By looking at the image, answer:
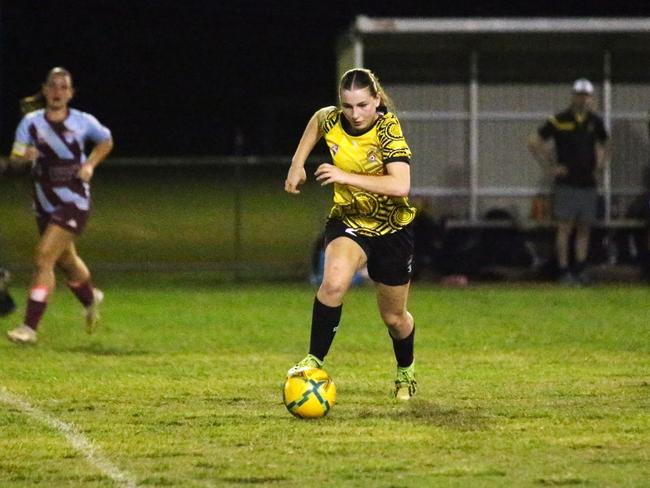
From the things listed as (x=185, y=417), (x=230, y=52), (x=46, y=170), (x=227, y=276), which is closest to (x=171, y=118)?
(x=230, y=52)

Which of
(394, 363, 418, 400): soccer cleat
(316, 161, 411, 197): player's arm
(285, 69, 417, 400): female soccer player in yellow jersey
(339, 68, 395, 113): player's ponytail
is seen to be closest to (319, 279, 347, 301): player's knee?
(285, 69, 417, 400): female soccer player in yellow jersey

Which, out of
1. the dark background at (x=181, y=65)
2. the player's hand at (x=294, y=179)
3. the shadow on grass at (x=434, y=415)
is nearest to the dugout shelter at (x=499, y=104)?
the shadow on grass at (x=434, y=415)

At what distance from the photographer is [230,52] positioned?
5991cm

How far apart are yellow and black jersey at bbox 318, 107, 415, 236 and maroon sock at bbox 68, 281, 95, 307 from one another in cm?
451

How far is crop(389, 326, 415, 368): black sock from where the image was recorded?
30.4 ft

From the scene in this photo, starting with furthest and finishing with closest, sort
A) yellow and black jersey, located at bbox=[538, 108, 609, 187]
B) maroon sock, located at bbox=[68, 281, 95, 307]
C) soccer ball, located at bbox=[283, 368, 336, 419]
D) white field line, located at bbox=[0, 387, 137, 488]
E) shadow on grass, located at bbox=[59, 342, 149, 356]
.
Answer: yellow and black jersey, located at bbox=[538, 108, 609, 187], maroon sock, located at bbox=[68, 281, 95, 307], shadow on grass, located at bbox=[59, 342, 149, 356], soccer ball, located at bbox=[283, 368, 336, 419], white field line, located at bbox=[0, 387, 137, 488]

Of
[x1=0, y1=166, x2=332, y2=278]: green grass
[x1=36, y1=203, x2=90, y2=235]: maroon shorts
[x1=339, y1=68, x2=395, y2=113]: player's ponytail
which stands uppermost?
[x1=339, y1=68, x2=395, y2=113]: player's ponytail

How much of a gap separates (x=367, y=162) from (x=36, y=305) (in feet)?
14.2

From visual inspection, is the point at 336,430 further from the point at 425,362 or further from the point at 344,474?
the point at 425,362

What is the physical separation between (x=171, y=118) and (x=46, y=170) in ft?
143

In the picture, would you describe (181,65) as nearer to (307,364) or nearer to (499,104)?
(499,104)

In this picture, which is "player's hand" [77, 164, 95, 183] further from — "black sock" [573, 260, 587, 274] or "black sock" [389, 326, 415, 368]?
"black sock" [573, 260, 587, 274]

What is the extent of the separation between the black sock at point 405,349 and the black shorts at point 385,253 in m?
0.49

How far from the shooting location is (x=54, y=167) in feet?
40.6
